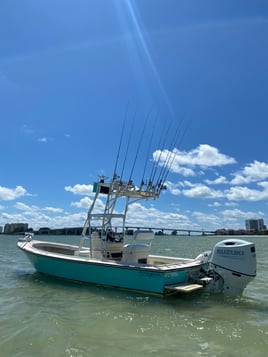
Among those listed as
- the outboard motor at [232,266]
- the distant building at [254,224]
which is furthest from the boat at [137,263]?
the distant building at [254,224]

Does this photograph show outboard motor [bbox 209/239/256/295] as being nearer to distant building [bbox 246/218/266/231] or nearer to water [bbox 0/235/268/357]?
water [bbox 0/235/268/357]

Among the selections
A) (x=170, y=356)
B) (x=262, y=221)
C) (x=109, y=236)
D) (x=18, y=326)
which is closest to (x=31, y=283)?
(x=109, y=236)

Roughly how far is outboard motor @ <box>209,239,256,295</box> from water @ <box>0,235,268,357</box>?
1.12 ft

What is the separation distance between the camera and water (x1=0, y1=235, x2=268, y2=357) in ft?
17.3

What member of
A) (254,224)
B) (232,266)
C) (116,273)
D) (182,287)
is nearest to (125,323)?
(182,287)

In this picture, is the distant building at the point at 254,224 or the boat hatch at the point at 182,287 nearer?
the boat hatch at the point at 182,287

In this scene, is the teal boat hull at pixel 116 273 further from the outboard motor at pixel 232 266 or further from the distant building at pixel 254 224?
the distant building at pixel 254 224

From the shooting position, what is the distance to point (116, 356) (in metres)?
4.95

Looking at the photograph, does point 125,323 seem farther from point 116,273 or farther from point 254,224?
point 254,224

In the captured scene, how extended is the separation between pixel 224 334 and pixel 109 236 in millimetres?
5744

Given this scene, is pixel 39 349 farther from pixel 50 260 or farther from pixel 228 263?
pixel 50 260

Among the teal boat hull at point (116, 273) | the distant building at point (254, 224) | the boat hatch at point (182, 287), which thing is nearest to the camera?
the boat hatch at point (182, 287)

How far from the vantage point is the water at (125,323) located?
5277 mm

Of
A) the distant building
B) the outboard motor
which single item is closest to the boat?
the outboard motor
